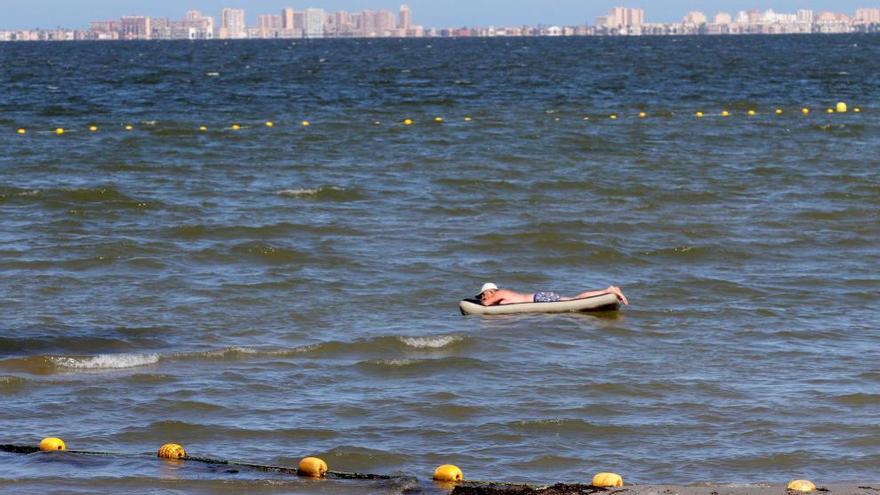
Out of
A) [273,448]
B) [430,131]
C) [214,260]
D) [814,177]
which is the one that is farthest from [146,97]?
[273,448]

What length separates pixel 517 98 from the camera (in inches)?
1980

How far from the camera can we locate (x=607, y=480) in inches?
356

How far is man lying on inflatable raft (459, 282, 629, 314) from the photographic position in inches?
606

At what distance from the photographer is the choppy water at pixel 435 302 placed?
10.7 meters

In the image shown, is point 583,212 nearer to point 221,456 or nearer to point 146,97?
point 221,456

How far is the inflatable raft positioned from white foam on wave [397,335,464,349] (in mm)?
1137

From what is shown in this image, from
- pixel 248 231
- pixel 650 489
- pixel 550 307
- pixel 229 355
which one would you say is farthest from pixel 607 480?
pixel 248 231

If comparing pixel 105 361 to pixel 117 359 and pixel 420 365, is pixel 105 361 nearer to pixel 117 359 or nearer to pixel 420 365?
pixel 117 359

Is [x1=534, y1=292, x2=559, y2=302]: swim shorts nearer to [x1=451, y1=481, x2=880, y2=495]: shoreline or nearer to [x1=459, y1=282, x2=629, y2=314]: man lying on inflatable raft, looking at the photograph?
[x1=459, y1=282, x2=629, y2=314]: man lying on inflatable raft

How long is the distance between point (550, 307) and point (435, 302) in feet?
5.06

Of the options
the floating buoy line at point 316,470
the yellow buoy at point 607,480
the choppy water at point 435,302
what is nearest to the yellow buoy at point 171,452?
the floating buoy line at point 316,470

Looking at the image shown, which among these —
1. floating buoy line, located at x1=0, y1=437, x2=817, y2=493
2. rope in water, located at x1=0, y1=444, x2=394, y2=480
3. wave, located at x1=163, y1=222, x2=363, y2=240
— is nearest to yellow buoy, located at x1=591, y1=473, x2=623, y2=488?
floating buoy line, located at x1=0, y1=437, x2=817, y2=493

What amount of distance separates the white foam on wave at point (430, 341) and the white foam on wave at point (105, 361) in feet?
7.76

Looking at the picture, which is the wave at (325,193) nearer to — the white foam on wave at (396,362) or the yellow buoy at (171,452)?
the white foam on wave at (396,362)
